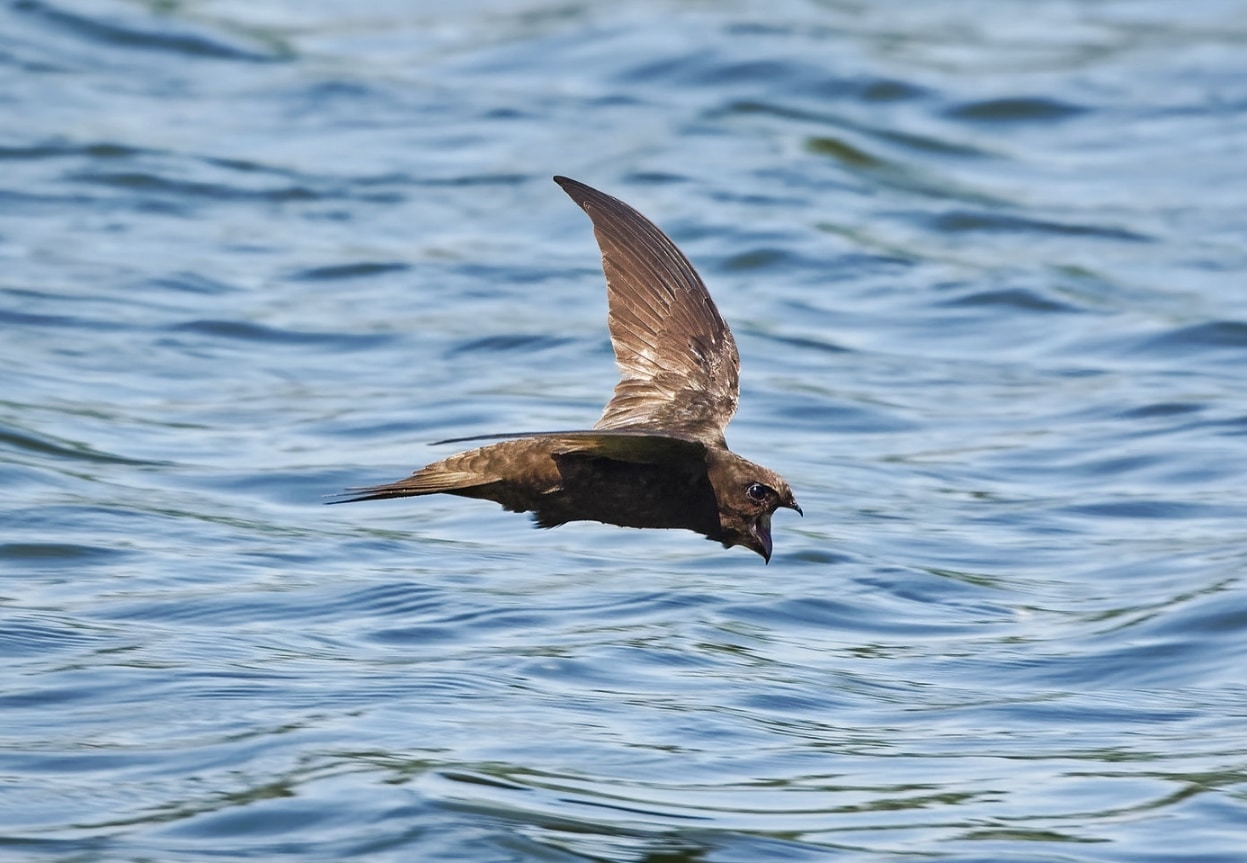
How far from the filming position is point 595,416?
468 inches

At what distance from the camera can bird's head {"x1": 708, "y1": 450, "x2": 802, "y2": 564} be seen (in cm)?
653

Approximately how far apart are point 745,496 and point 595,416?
540 cm

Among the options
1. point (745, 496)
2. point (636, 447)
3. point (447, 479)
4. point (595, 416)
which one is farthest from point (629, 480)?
point (595, 416)

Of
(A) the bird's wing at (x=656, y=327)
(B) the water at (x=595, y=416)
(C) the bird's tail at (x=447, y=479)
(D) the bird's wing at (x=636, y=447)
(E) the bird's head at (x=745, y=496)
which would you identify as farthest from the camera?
(A) the bird's wing at (x=656, y=327)

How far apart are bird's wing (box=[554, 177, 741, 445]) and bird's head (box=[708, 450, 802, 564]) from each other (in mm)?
773

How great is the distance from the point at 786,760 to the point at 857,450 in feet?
15.4

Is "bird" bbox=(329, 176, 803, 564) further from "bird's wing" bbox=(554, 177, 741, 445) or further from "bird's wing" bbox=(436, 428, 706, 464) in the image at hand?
"bird's wing" bbox=(554, 177, 741, 445)

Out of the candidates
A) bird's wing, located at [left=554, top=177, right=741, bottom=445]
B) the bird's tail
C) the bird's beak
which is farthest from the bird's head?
bird's wing, located at [left=554, top=177, right=741, bottom=445]

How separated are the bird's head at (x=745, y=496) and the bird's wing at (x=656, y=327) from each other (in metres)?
0.77

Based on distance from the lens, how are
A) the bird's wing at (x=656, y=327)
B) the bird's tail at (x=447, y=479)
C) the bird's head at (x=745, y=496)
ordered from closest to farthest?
the bird's tail at (x=447, y=479) < the bird's head at (x=745, y=496) < the bird's wing at (x=656, y=327)

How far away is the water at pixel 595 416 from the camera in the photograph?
6.93m

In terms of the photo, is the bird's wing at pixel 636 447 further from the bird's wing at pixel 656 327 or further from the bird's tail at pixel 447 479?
the bird's wing at pixel 656 327

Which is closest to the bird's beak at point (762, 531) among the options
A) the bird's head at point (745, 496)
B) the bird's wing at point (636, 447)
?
the bird's head at point (745, 496)

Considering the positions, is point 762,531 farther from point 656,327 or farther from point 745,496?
point 656,327
